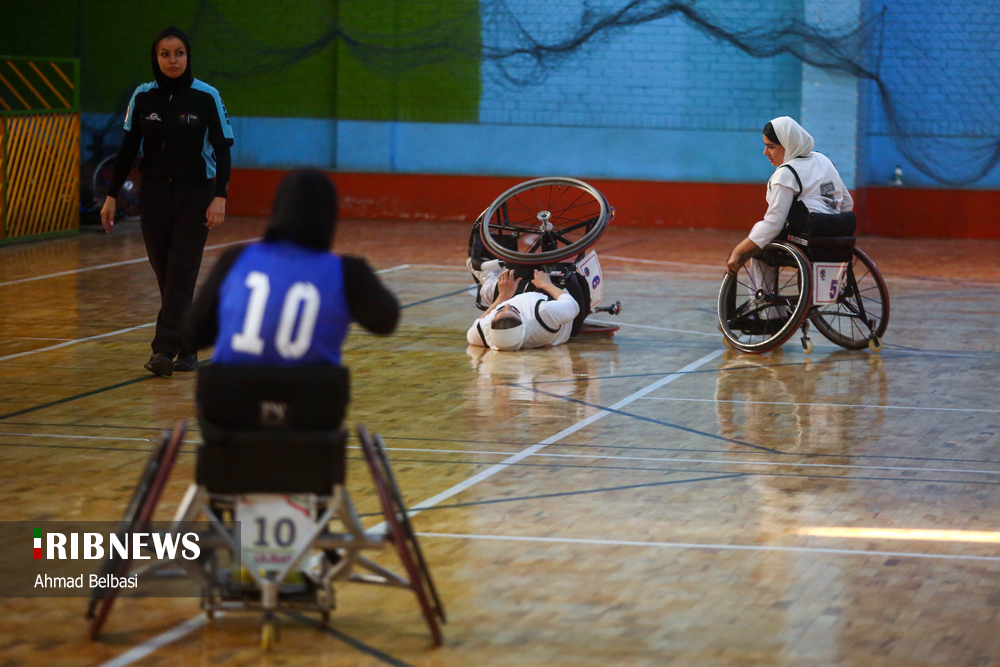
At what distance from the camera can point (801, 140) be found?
8.80 meters

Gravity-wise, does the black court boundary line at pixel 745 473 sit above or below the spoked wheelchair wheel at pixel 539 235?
below

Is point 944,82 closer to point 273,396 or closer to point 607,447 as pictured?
point 607,447

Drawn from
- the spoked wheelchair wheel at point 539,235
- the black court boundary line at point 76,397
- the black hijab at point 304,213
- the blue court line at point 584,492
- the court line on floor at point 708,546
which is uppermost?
the black hijab at point 304,213

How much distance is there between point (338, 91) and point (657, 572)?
53.9 ft

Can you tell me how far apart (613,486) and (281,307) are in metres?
2.43

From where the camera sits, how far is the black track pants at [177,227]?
Result: 7.70 meters

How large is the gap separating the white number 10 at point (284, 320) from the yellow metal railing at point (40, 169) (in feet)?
40.3

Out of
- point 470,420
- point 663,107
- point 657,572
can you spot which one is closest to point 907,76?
point 663,107

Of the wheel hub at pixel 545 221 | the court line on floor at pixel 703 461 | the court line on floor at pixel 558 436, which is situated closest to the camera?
the court line on floor at pixel 558 436

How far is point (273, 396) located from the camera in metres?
3.57

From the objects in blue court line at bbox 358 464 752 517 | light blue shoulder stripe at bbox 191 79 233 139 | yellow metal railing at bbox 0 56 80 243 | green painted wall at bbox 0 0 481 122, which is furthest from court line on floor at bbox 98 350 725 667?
green painted wall at bbox 0 0 481 122

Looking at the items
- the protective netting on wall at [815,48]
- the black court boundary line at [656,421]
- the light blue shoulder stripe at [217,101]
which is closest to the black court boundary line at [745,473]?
the black court boundary line at [656,421]

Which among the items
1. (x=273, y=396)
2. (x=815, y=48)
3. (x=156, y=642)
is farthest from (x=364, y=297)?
(x=815, y=48)

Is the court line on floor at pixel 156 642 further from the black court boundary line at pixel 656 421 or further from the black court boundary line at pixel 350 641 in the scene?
the black court boundary line at pixel 656 421
